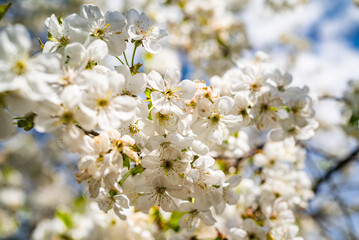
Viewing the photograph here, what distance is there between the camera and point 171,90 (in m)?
1.21

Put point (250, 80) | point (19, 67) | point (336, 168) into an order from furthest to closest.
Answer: point (336, 168) < point (250, 80) < point (19, 67)

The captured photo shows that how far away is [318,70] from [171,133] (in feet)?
17.4

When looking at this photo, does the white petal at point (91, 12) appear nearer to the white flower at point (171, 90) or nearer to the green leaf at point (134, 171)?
the white flower at point (171, 90)

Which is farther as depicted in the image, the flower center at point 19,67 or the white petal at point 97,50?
the white petal at point 97,50

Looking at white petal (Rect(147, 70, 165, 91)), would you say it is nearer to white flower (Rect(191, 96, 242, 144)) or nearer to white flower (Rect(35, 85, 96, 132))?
white flower (Rect(191, 96, 242, 144))

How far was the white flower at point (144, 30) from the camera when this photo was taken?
126cm

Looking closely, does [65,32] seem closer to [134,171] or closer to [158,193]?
[134,171]

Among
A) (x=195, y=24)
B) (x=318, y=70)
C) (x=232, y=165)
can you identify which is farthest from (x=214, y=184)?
(x=318, y=70)

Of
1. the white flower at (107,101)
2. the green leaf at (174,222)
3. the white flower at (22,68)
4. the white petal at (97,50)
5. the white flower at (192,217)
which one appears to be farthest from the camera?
the green leaf at (174,222)

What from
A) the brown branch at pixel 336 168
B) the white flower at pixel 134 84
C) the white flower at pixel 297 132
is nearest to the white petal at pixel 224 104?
the white flower at pixel 134 84

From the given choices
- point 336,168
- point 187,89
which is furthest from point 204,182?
point 336,168

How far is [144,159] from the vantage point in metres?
1.06

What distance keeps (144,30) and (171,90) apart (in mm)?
342

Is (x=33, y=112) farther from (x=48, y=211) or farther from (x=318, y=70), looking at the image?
(x=48, y=211)
